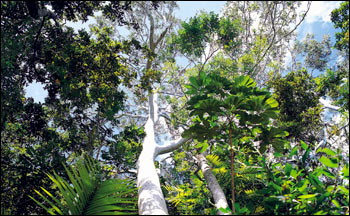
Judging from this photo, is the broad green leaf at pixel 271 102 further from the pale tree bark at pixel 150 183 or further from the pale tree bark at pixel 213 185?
the pale tree bark at pixel 150 183

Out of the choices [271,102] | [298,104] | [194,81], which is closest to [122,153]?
[194,81]

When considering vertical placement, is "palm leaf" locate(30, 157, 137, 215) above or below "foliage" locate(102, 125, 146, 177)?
below

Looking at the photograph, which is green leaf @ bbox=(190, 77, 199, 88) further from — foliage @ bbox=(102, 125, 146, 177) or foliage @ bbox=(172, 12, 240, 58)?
foliage @ bbox=(172, 12, 240, 58)

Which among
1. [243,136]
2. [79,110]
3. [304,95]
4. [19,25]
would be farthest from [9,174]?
[304,95]

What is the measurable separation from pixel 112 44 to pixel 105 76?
78 centimetres

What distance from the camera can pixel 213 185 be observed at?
3746 mm

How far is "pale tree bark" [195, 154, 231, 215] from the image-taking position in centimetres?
315

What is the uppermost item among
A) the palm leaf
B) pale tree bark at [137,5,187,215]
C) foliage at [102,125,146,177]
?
foliage at [102,125,146,177]

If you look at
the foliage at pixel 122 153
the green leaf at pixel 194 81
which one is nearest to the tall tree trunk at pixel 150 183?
the foliage at pixel 122 153

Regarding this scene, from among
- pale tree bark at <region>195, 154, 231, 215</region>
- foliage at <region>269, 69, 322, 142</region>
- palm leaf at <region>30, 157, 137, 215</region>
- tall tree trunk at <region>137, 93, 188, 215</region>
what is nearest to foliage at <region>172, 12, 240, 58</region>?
foliage at <region>269, 69, 322, 142</region>

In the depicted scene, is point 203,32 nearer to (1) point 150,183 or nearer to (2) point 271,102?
(2) point 271,102

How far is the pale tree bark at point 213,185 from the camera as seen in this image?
10.3 feet

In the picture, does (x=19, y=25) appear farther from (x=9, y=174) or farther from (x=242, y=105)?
(x=242, y=105)

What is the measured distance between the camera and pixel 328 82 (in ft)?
18.4
